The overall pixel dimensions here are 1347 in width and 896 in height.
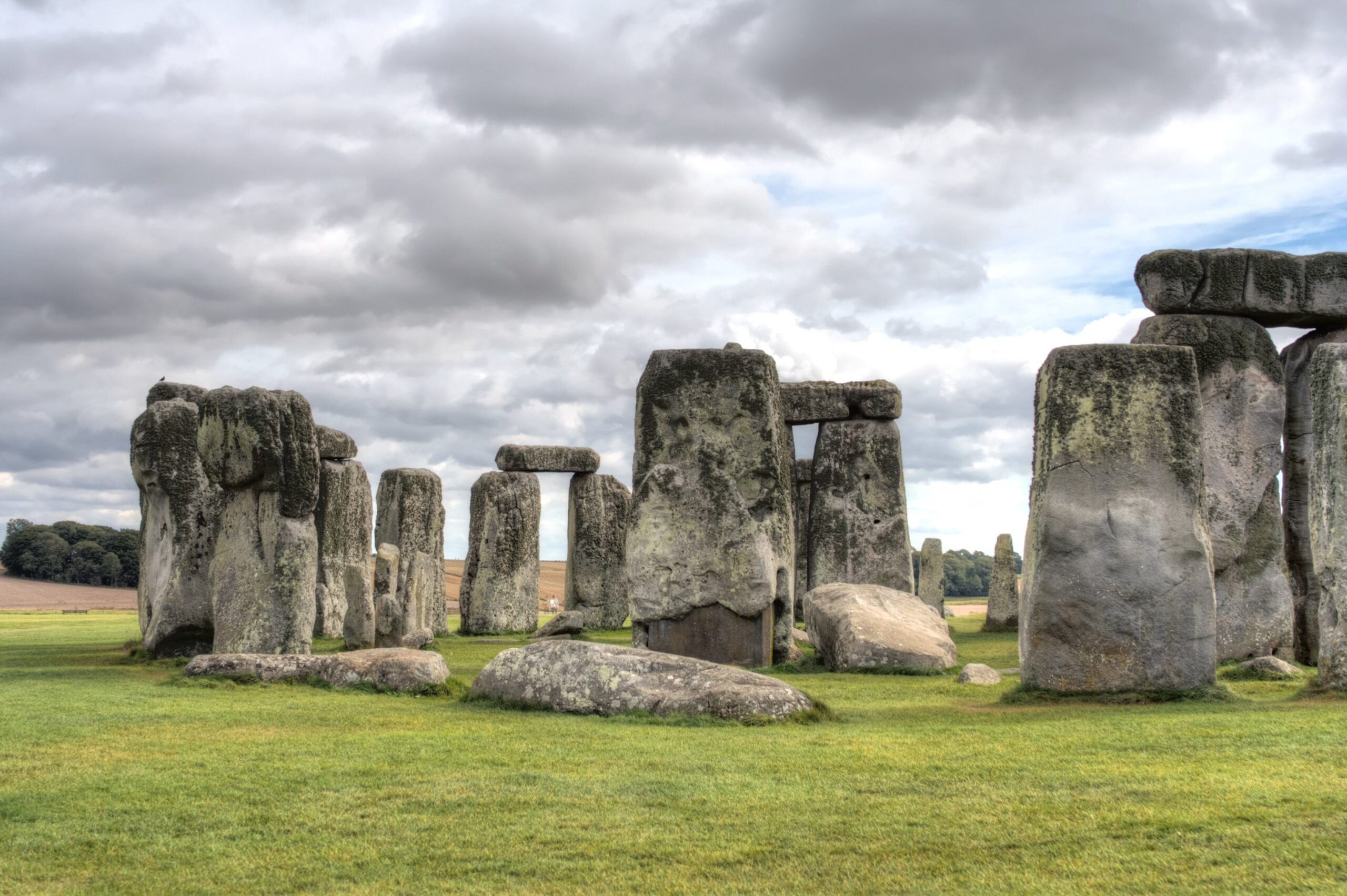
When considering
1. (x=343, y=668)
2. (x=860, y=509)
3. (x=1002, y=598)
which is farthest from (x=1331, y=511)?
(x=1002, y=598)

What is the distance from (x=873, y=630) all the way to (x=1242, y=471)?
16.6ft

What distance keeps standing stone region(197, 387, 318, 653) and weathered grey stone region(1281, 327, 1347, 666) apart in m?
11.4

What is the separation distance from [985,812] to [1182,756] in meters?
1.95

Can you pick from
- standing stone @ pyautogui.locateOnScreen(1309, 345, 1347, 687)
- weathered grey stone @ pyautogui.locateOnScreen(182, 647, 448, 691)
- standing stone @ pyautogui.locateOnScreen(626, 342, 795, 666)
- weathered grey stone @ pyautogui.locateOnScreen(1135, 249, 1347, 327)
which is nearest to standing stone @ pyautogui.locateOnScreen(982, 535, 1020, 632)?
weathered grey stone @ pyautogui.locateOnScreen(1135, 249, 1347, 327)

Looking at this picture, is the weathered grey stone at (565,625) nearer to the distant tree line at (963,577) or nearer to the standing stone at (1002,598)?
the standing stone at (1002,598)

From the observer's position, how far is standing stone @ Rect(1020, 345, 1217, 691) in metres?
9.39

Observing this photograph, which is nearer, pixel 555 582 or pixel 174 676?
pixel 174 676

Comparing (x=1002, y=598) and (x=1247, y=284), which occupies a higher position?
(x=1247, y=284)

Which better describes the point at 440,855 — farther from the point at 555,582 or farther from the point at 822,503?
the point at 555,582

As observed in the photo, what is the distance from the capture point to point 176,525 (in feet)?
45.6

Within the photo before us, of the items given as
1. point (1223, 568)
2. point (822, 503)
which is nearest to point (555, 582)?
point (822, 503)

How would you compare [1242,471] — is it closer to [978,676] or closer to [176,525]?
[978,676]

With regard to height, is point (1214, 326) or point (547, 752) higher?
point (1214, 326)

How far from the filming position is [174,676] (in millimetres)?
11195
